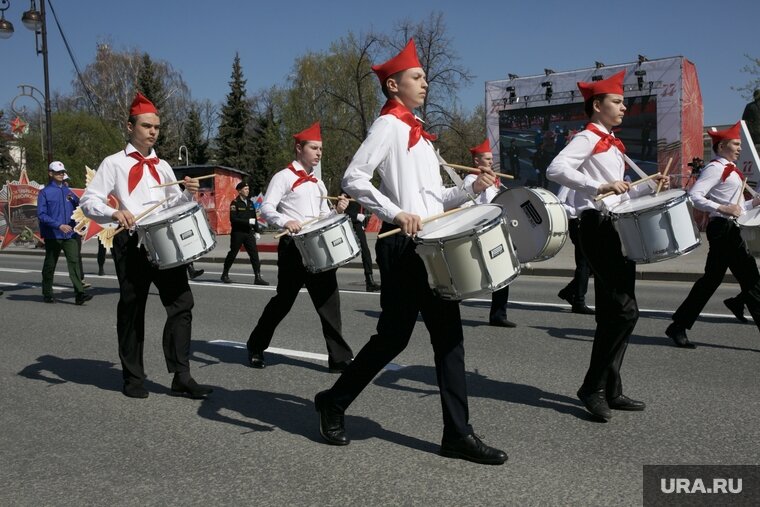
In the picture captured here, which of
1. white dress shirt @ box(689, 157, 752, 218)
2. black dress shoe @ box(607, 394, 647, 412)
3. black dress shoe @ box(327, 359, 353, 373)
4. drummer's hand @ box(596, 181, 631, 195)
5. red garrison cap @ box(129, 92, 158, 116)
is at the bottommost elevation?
black dress shoe @ box(327, 359, 353, 373)

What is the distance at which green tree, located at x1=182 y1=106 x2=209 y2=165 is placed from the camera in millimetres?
62219

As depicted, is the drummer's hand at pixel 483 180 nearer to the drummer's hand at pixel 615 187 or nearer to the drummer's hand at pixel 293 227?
the drummer's hand at pixel 615 187

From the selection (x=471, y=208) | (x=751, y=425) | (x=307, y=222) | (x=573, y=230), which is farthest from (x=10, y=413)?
(x=573, y=230)

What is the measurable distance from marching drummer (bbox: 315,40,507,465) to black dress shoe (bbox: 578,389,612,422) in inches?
37.1

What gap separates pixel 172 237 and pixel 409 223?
2.14 metres

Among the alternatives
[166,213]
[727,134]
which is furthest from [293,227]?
[727,134]

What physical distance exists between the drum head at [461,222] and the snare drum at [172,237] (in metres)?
2.03

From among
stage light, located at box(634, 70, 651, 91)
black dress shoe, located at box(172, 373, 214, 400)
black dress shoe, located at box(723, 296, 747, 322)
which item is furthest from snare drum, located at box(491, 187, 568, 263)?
stage light, located at box(634, 70, 651, 91)

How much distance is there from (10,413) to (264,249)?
59.8ft

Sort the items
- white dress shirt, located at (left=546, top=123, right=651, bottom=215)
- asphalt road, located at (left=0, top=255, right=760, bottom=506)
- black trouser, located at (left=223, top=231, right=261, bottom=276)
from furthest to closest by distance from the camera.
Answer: black trouser, located at (left=223, top=231, right=261, bottom=276), white dress shirt, located at (left=546, top=123, right=651, bottom=215), asphalt road, located at (left=0, top=255, right=760, bottom=506)

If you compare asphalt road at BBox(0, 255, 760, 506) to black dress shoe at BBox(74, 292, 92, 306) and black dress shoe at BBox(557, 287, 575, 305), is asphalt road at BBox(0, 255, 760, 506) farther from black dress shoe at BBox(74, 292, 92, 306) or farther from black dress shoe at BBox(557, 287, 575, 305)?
black dress shoe at BBox(74, 292, 92, 306)

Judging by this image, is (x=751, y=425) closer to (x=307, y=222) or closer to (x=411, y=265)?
(x=411, y=265)

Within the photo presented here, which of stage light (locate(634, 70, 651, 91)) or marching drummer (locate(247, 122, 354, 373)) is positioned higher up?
stage light (locate(634, 70, 651, 91))

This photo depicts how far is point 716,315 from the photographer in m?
8.83
